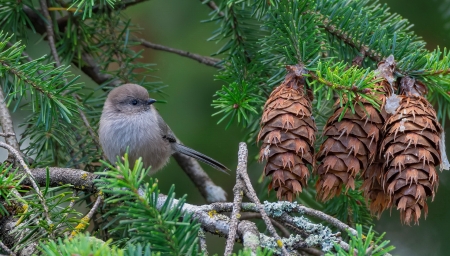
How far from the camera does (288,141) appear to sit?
210cm

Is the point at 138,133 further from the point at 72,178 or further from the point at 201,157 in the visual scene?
the point at 72,178

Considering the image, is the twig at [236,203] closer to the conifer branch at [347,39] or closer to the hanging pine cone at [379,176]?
the hanging pine cone at [379,176]

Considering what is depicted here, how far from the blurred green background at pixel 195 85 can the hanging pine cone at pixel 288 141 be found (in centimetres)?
168

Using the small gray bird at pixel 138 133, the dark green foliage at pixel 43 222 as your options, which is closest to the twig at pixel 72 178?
the dark green foliage at pixel 43 222

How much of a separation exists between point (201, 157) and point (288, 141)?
1.75 metres

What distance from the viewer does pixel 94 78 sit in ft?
11.6

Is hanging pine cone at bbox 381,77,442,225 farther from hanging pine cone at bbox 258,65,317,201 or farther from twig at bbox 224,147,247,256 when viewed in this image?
twig at bbox 224,147,247,256

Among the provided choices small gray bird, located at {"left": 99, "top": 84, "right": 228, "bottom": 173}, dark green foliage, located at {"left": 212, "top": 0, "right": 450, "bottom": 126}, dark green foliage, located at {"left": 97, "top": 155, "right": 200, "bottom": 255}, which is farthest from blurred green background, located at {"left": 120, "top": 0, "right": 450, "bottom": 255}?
dark green foliage, located at {"left": 97, "top": 155, "right": 200, "bottom": 255}

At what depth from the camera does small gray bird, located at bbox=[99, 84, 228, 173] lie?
352 centimetres

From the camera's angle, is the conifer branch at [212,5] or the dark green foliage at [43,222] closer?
the dark green foliage at [43,222]

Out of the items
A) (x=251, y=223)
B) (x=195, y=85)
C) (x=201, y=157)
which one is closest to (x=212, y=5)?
(x=195, y=85)

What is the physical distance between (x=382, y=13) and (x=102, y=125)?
1.94m

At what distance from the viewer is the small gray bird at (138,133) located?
3.52 m

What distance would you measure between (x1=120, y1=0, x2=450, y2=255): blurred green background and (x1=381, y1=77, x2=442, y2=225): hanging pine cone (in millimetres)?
1734
